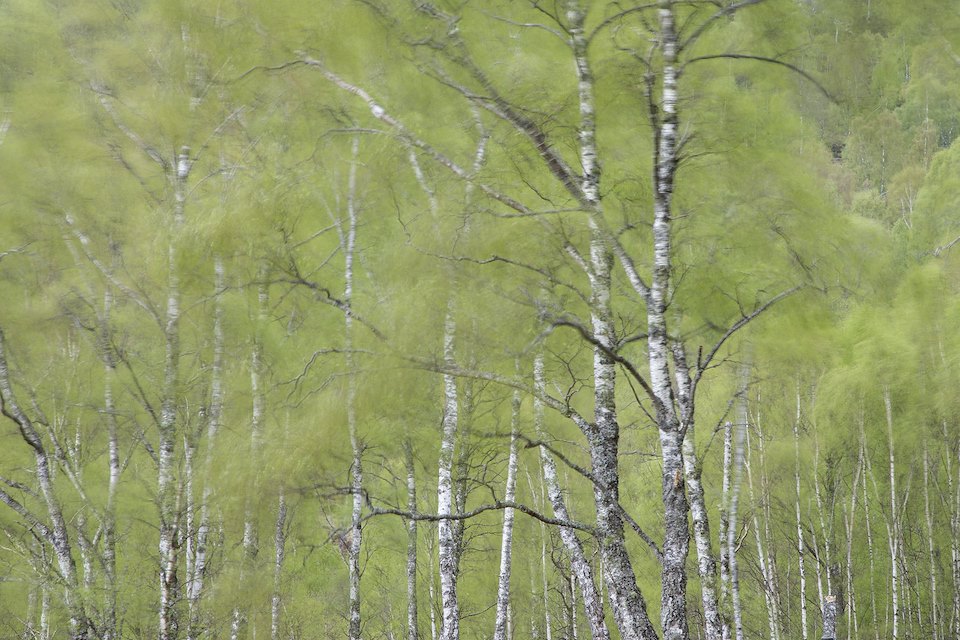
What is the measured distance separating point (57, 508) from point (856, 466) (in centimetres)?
1321

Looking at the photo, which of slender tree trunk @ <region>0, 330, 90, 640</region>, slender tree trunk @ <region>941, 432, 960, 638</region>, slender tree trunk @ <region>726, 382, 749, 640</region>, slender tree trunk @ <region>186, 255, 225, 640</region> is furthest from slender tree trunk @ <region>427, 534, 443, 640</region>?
slender tree trunk @ <region>941, 432, 960, 638</region>

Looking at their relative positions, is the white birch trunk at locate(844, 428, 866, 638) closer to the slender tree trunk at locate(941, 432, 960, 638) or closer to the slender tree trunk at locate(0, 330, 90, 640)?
the slender tree trunk at locate(941, 432, 960, 638)

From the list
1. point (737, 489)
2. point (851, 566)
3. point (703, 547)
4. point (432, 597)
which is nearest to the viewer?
point (737, 489)

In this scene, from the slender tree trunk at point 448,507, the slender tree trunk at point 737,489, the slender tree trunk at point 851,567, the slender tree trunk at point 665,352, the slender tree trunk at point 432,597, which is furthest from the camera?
the slender tree trunk at point 432,597

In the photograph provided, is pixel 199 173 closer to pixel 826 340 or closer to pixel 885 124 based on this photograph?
pixel 826 340

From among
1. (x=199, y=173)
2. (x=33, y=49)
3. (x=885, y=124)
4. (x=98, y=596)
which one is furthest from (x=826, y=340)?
(x=885, y=124)

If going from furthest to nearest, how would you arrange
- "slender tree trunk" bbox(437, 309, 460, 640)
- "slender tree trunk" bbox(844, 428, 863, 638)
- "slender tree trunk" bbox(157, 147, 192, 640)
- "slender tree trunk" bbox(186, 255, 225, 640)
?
1. "slender tree trunk" bbox(844, 428, 863, 638)
2. "slender tree trunk" bbox(437, 309, 460, 640)
3. "slender tree trunk" bbox(186, 255, 225, 640)
4. "slender tree trunk" bbox(157, 147, 192, 640)

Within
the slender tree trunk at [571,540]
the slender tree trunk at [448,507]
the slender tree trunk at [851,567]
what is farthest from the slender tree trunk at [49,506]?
the slender tree trunk at [851,567]

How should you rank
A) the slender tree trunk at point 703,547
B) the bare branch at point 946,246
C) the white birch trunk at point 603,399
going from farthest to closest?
1. the bare branch at point 946,246
2. the slender tree trunk at point 703,547
3. the white birch trunk at point 603,399

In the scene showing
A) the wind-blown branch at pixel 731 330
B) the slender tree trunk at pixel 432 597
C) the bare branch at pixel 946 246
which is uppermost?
the bare branch at pixel 946 246

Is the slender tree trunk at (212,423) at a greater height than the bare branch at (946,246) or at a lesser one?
lesser

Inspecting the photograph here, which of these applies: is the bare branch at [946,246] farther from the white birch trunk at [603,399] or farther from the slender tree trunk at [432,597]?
the slender tree trunk at [432,597]

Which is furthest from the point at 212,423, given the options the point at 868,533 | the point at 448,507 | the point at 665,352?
the point at 868,533

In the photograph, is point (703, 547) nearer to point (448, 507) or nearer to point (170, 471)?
point (448, 507)
